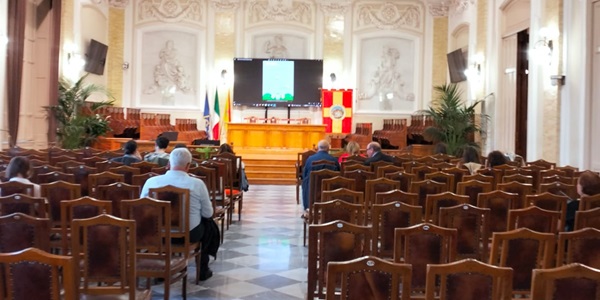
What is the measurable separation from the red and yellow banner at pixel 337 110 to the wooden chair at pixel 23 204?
49.5 feet

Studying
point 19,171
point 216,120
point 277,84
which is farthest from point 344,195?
point 277,84

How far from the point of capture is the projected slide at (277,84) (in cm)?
1989

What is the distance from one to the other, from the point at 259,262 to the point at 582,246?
3.46 m

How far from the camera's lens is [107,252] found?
4012 millimetres

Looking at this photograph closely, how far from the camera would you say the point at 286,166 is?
15805 millimetres

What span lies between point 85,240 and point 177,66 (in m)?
16.6

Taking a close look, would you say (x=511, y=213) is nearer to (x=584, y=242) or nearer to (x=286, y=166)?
(x=584, y=242)

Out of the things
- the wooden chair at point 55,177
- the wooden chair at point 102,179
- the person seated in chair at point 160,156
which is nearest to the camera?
the wooden chair at point 102,179

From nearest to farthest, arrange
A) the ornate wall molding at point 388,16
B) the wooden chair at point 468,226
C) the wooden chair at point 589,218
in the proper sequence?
the wooden chair at point 468,226, the wooden chair at point 589,218, the ornate wall molding at point 388,16

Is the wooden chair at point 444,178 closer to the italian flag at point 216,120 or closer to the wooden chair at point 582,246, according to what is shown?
the wooden chair at point 582,246

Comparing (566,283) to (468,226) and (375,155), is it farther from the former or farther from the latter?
(375,155)

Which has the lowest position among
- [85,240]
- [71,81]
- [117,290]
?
[117,290]

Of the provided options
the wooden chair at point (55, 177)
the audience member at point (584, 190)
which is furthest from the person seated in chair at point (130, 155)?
the audience member at point (584, 190)

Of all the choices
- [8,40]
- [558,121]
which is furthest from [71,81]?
[558,121]
